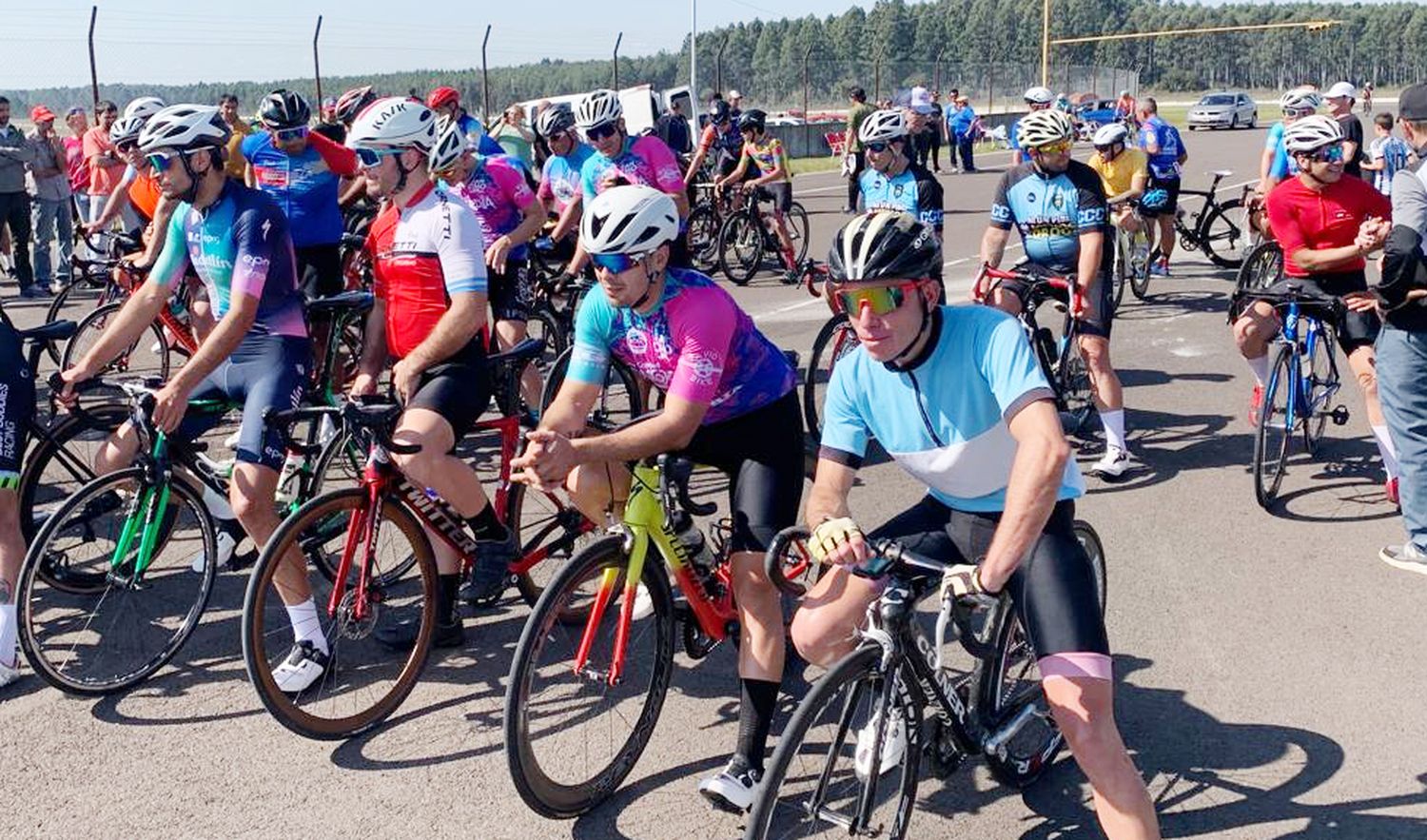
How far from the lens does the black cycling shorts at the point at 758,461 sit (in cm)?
425

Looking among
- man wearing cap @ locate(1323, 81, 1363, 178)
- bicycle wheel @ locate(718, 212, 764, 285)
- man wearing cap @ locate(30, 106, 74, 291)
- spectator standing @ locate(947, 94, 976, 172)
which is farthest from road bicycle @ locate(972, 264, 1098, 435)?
spectator standing @ locate(947, 94, 976, 172)

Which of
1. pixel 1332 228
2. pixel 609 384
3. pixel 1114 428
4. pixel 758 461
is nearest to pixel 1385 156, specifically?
pixel 1332 228

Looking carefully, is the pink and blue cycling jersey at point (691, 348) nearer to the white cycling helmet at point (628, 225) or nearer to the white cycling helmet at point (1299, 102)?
the white cycling helmet at point (628, 225)

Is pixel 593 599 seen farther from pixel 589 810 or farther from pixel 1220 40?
pixel 1220 40

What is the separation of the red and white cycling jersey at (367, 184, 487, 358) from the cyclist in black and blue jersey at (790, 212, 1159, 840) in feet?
6.53

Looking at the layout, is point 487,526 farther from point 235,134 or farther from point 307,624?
point 235,134

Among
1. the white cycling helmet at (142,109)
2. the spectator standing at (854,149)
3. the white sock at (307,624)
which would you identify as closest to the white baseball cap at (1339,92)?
the spectator standing at (854,149)

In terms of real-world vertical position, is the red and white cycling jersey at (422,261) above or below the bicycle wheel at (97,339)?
above

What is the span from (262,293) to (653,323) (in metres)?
1.84

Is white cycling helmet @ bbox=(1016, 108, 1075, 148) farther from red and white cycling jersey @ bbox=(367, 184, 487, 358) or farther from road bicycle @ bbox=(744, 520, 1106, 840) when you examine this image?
road bicycle @ bbox=(744, 520, 1106, 840)

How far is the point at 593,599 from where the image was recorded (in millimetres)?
4051

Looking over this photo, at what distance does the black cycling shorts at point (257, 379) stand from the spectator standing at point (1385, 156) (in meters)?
11.2

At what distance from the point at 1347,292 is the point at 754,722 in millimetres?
4882

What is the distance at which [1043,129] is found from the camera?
7523 millimetres
